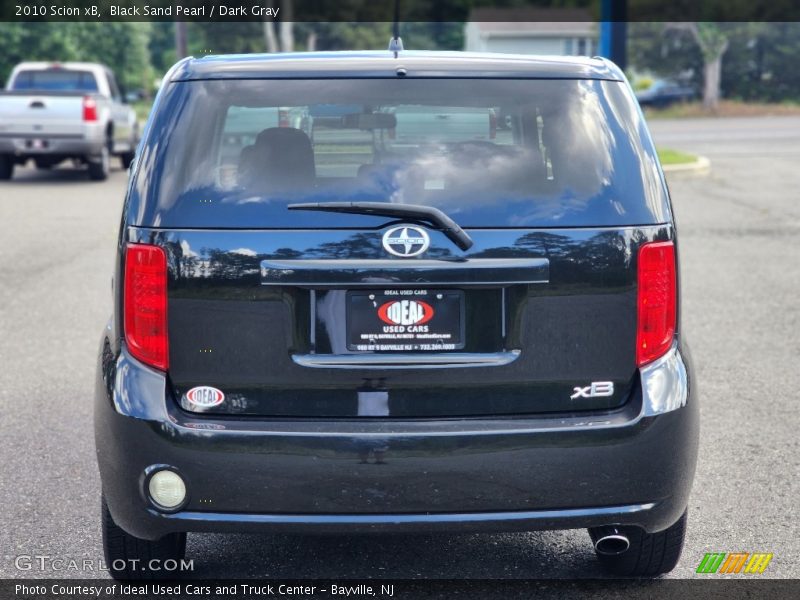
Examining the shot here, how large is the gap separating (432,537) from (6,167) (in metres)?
18.0

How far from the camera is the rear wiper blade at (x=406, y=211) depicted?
3.43m

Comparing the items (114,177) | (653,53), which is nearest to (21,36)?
(114,177)

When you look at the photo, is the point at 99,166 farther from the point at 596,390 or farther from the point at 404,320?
the point at 596,390

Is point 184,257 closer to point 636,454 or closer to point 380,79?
point 380,79

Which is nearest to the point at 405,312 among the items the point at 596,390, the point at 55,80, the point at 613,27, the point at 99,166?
the point at 596,390

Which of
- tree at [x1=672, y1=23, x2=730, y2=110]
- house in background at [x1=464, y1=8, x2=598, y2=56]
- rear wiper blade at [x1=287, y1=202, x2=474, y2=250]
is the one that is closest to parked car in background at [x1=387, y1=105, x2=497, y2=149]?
rear wiper blade at [x1=287, y1=202, x2=474, y2=250]

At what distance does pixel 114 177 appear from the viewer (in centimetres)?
2223

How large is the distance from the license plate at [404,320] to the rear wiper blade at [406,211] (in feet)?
0.55

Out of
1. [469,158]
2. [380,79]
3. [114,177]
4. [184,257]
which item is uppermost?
[380,79]

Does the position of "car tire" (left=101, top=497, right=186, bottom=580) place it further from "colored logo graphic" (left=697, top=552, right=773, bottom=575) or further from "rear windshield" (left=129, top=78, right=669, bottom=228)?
"colored logo graphic" (left=697, top=552, right=773, bottom=575)

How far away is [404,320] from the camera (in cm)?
348

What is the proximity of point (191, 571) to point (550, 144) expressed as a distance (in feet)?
6.25

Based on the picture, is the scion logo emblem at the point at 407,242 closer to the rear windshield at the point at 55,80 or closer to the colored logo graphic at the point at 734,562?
the colored logo graphic at the point at 734,562

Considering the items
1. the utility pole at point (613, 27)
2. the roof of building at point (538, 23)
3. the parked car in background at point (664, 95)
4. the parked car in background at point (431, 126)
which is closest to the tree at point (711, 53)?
the parked car in background at point (664, 95)
